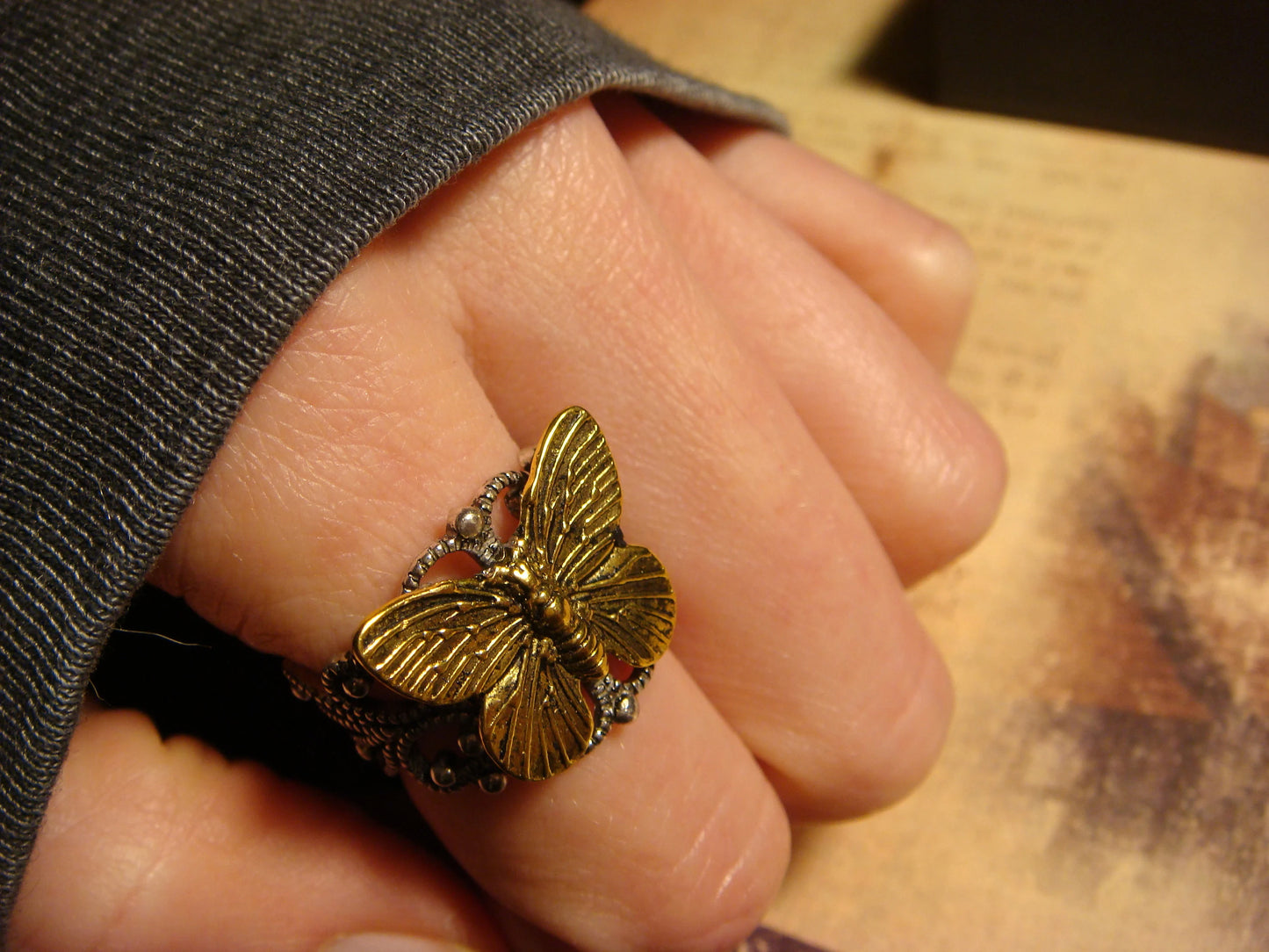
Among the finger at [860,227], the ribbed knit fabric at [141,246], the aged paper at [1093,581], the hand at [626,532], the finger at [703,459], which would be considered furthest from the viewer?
the finger at [860,227]

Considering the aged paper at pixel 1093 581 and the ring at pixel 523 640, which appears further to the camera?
the aged paper at pixel 1093 581

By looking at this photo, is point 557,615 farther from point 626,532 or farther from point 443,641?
point 626,532

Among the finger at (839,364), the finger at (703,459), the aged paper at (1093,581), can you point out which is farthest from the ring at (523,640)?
the aged paper at (1093,581)

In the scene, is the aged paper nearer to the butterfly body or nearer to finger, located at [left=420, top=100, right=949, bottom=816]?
finger, located at [left=420, top=100, right=949, bottom=816]

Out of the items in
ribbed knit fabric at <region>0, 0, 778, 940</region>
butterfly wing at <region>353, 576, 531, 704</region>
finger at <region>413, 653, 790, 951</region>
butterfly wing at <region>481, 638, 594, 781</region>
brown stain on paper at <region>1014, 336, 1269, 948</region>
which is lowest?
brown stain on paper at <region>1014, 336, 1269, 948</region>

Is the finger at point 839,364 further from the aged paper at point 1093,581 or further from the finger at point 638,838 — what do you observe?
the finger at point 638,838

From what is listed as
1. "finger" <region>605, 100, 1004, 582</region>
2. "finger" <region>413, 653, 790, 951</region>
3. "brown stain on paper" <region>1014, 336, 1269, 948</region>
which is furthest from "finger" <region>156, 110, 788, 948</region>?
"brown stain on paper" <region>1014, 336, 1269, 948</region>

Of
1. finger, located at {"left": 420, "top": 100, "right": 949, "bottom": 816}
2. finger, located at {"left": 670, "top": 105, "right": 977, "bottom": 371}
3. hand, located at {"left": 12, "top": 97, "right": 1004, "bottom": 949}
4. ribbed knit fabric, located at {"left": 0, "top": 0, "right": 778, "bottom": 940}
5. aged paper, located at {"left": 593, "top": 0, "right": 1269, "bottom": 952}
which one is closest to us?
ribbed knit fabric, located at {"left": 0, "top": 0, "right": 778, "bottom": 940}
